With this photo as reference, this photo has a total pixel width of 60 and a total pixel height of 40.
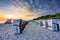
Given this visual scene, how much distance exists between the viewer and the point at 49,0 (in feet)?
27.2

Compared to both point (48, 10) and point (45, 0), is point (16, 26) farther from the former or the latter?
point (48, 10)

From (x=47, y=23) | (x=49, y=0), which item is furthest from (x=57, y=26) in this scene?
(x=49, y=0)

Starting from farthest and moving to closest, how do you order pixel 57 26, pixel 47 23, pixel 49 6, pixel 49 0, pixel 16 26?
pixel 49 6 → pixel 49 0 → pixel 47 23 → pixel 57 26 → pixel 16 26

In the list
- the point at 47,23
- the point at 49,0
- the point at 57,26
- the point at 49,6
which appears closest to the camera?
the point at 57,26

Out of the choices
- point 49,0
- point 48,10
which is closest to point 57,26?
point 49,0

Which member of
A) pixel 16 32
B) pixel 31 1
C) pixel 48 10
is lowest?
pixel 16 32

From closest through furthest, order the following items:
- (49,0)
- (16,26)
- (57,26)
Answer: (16,26) → (57,26) → (49,0)

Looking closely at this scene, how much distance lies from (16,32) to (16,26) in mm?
274

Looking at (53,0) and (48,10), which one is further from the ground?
(53,0)

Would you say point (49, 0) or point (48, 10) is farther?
point (48, 10)

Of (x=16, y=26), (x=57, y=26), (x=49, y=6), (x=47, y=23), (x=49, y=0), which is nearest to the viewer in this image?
(x=16, y=26)

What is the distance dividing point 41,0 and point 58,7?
1.34m

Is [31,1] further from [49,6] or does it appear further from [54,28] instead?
[54,28]

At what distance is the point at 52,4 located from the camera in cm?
871
